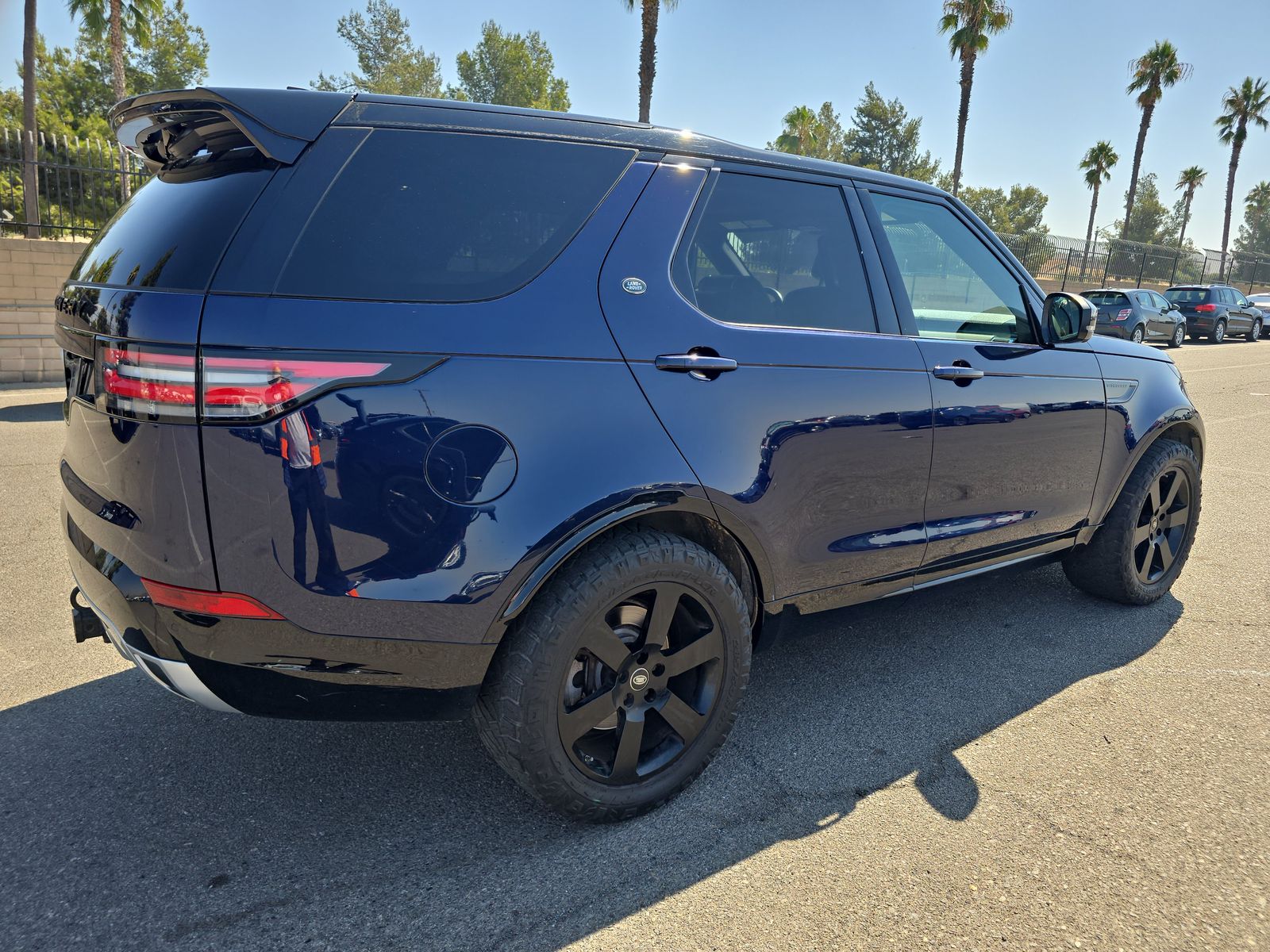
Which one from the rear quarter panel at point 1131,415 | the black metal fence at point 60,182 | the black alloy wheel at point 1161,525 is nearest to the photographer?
the rear quarter panel at point 1131,415

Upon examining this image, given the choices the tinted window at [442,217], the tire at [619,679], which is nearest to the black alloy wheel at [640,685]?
the tire at [619,679]

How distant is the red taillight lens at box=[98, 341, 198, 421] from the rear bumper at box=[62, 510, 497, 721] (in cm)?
40

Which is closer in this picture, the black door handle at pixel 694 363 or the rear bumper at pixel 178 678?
the rear bumper at pixel 178 678

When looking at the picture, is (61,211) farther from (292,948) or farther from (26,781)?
(292,948)

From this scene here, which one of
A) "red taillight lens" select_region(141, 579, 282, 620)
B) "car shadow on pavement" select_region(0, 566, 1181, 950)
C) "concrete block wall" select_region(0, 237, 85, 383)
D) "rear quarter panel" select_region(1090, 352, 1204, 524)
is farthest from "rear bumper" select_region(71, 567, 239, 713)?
"concrete block wall" select_region(0, 237, 85, 383)

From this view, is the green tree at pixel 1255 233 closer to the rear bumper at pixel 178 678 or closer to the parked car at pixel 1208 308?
the parked car at pixel 1208 308

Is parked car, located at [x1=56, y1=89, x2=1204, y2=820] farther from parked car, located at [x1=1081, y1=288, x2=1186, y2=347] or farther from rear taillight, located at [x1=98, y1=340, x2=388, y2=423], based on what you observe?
parked car, located at [x1=1081, y1=288, x2=1186, y2=347]

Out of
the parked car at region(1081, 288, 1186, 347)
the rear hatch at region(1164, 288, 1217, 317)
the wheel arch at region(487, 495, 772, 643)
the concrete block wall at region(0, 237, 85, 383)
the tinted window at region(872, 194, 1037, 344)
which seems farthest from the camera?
the rear hatch at region(1164, 288, 1217, 317)

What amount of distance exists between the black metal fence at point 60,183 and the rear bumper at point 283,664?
1104 cm

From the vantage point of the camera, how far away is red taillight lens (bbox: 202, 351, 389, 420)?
6.08 ft

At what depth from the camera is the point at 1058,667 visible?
3539 mm

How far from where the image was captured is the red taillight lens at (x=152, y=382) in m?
1.87

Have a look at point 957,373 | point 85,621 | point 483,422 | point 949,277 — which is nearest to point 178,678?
point 85,621

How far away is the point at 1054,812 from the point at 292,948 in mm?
2055
